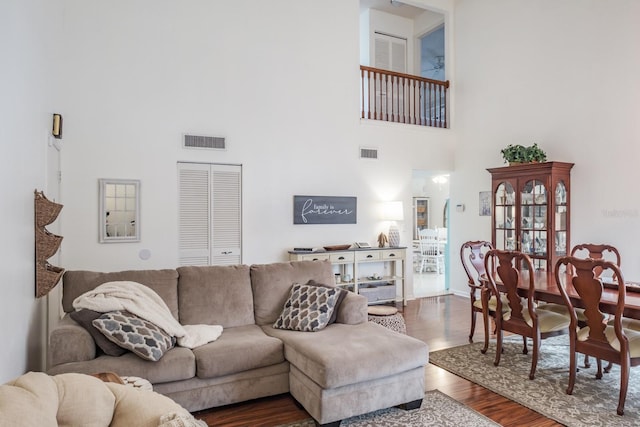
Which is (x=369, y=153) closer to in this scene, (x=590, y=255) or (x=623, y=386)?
(x=590, y=255)

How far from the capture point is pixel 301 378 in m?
2.90

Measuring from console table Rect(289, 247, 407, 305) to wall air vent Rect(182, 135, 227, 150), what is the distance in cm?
173

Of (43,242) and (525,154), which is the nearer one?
(43,242)

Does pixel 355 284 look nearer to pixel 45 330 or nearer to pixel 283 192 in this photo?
pixel 283 192

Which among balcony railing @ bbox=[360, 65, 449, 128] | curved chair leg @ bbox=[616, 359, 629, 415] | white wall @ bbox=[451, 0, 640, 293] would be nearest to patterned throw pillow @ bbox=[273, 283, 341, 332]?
curved chair leg @ bbox=[616, 359, 629, 415]

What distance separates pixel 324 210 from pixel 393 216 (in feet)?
3.74

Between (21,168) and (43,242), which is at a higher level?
(21,168)

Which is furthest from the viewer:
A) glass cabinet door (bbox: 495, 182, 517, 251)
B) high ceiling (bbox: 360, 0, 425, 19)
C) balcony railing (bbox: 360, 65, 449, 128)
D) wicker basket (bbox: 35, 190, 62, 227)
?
high ceiling (bbox: 360, 0, 425, 19)

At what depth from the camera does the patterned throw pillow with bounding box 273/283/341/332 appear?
331cm

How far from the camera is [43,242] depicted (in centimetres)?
300

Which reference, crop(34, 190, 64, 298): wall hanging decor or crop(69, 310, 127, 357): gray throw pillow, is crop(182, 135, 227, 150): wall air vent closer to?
crop(34, 190, 64, 298): wall hanging decor

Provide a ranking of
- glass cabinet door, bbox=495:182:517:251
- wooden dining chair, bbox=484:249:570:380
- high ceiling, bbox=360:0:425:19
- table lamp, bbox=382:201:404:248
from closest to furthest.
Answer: wooden dining chair, bbox=484:249:570:380, glass cabinet door, bbox=495:182:517:251, table lamp, bbox=382:201:404:248, high ceiling, bbox=360:0:425:19

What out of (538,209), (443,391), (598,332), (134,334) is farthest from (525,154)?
(134,334)

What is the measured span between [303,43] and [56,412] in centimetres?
574
